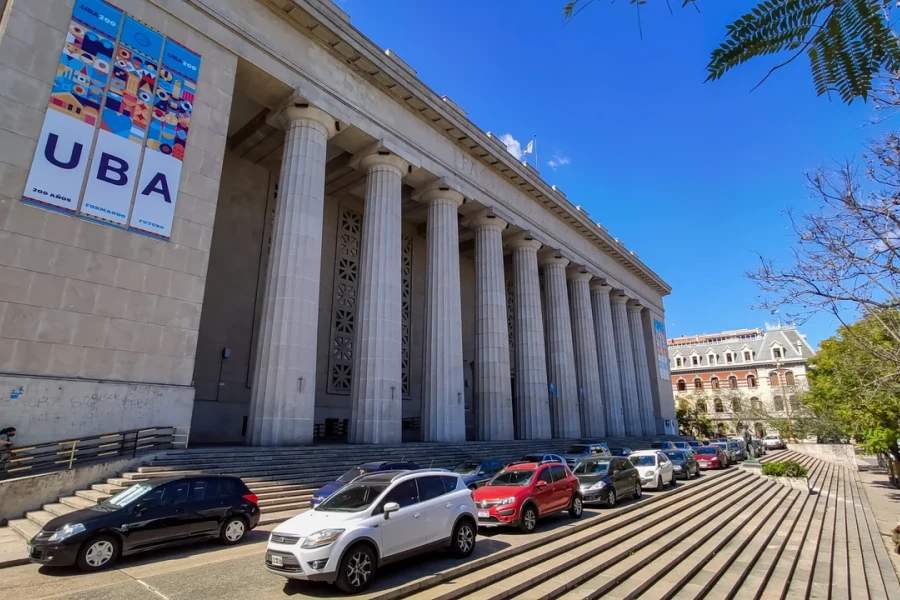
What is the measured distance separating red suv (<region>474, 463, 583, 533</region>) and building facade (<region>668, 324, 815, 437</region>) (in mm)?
68831

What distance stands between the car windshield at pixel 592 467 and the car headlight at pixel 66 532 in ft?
43.1

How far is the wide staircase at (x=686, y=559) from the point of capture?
8008mm

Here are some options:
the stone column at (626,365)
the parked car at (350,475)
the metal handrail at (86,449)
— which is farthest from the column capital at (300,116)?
the stone column at (626,365)

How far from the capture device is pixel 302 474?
608 inches

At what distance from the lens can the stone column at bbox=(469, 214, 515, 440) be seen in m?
29.3

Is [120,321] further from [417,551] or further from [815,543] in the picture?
[815,543]

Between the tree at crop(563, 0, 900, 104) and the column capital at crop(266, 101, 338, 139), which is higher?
the column capital at crop(266, 101, 338, 139)

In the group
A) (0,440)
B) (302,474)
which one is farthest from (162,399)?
(302,474)

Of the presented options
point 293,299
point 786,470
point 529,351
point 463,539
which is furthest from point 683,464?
point 293,299

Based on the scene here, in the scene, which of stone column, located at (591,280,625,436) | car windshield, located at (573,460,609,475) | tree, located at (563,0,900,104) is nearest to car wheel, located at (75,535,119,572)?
tree, located at (563,0,900,104)

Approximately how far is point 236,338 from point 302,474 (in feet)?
43.6

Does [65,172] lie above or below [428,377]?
above

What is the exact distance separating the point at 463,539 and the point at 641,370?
4647 cm

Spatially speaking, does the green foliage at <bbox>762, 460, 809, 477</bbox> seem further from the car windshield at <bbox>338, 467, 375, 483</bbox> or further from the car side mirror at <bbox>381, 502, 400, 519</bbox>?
the car side mirror at <bbox>381, 502, 400, 519</bbox>
